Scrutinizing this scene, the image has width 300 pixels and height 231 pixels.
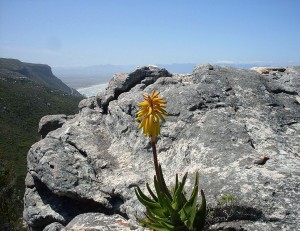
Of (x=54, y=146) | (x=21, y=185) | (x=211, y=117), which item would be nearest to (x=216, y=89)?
(x=211, y=117)

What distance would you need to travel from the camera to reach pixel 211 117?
30.0 ft

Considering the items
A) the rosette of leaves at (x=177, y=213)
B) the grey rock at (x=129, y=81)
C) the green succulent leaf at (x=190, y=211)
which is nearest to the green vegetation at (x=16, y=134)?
the grey rock at (x=129, y=81)

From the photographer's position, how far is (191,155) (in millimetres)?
8273

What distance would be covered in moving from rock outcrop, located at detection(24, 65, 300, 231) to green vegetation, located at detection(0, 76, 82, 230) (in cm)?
1480

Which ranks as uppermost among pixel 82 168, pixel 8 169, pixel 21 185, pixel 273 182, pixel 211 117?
pixel 211 117

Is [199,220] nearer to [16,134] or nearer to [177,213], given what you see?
[177,213]

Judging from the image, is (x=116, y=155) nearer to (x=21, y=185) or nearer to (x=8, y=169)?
(x=8, y=169)

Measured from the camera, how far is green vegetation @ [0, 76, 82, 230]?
24.6 meters

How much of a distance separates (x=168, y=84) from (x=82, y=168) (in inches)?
178

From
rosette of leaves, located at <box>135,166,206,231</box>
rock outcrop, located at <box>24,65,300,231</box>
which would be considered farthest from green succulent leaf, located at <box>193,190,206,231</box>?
rock outcrop, located at <box>24,65,300,231</box>

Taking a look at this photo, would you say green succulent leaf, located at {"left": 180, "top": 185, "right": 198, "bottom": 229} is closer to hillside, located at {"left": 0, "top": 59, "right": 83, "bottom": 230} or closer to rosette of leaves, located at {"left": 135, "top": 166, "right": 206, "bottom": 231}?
rosette of leaves, located at {"left": 135, "top": 166, "right": 206, "bottom": 231}

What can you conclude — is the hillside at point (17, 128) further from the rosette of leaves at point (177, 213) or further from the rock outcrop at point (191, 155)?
the rosette of leaves at point (177, 213)

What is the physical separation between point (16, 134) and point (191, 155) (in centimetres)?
5887

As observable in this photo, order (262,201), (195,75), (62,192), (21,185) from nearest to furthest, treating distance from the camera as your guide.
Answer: (262,201) → (62,192) → (195,75) → (21,185)
